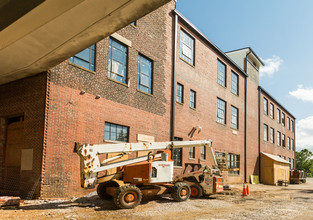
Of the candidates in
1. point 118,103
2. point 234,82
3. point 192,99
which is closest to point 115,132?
point 118,103

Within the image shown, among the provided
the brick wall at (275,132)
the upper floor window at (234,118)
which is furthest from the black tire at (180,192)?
the brick wall at (275,132)

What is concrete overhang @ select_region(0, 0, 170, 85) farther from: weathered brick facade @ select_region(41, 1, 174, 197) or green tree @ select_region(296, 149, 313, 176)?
green tree @ select_region(296, 149, 313, 176)

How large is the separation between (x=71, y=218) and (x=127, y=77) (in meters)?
9.45

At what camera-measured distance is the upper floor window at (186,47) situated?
21750 millimetres

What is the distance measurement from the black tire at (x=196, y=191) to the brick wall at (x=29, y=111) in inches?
267

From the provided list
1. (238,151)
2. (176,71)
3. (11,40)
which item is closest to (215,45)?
(176,71)

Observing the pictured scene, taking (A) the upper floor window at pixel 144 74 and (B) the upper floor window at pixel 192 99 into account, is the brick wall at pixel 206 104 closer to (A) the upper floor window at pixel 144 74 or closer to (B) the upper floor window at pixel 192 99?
(B) the upper floor window at pixel 192 99

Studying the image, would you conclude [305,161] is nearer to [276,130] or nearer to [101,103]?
[276,130]

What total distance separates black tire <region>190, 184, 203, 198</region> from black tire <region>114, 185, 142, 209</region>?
13.9 feet

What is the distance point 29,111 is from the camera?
42.2 ft

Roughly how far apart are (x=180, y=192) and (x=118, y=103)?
5.75 meters

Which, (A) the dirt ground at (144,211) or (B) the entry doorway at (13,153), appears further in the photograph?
(B) the entry doorway at (13,153)

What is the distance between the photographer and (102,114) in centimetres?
1467

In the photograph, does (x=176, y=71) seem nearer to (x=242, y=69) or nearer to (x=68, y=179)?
(x=68, y=179)
